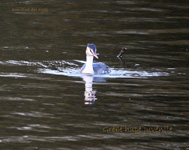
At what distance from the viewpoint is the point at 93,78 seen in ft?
50.8

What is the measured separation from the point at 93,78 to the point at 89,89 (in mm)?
1838

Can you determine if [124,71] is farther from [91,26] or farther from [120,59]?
[91,26]

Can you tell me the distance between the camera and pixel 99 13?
84.9ft

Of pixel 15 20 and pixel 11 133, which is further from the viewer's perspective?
pixel 15 20

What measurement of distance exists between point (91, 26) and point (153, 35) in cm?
272

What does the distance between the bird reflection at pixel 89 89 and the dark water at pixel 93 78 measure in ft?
0.08

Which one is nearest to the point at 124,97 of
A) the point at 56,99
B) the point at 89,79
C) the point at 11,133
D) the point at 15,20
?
the point at 56,99

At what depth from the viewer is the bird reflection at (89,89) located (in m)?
12.5

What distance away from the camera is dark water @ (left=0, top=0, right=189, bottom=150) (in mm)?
10023

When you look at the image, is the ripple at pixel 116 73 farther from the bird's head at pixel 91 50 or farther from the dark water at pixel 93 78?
the bird's head at pixel 91 50

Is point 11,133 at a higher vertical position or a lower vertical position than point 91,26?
lower

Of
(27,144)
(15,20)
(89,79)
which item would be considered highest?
(15,20)

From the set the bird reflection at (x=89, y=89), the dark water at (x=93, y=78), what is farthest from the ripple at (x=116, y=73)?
the bird reflection at (x=89, y=89)

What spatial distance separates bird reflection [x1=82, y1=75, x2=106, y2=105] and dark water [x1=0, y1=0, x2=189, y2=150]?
0.02 meters
